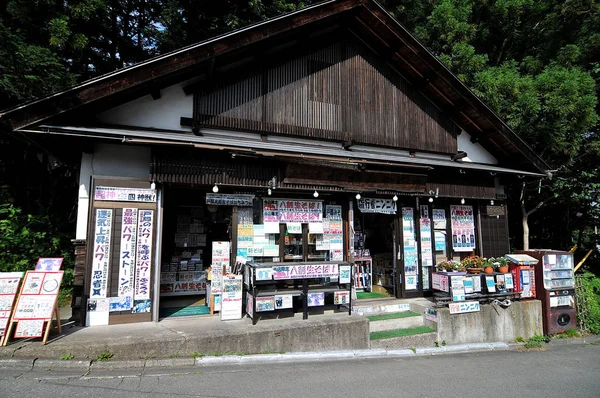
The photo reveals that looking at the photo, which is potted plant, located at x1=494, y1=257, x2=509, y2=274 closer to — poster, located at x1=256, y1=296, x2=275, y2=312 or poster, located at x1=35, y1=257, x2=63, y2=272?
poster, located at x1=256, y1=296, x2=275, y2=312

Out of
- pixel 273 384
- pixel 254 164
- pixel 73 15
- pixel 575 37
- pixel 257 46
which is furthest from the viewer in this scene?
pixel 575 37

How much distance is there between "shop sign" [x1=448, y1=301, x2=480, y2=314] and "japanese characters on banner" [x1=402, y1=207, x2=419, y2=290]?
4.86ft

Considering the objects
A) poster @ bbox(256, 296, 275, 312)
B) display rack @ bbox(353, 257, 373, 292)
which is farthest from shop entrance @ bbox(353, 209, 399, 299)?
poster @ bbox(256, 296, 275, 312)

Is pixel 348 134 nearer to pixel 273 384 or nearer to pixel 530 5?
pixel 273 384

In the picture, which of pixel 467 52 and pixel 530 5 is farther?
pixel 530 5

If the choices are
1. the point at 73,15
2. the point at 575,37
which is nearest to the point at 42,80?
the point at 73,15

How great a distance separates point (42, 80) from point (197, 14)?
7.10 m

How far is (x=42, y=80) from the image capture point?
27.0 feet

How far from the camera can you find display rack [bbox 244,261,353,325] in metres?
6.93

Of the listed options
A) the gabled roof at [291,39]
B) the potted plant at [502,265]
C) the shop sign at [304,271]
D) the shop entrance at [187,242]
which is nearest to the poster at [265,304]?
the shop sign at [304,271]

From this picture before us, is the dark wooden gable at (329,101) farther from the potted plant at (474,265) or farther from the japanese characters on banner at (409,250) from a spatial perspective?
the potted plant at (474,265)

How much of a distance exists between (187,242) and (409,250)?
6.85 m

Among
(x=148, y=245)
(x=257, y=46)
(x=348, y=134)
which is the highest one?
(x=257, y=46)

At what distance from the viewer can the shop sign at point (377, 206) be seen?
9078 millimetres
